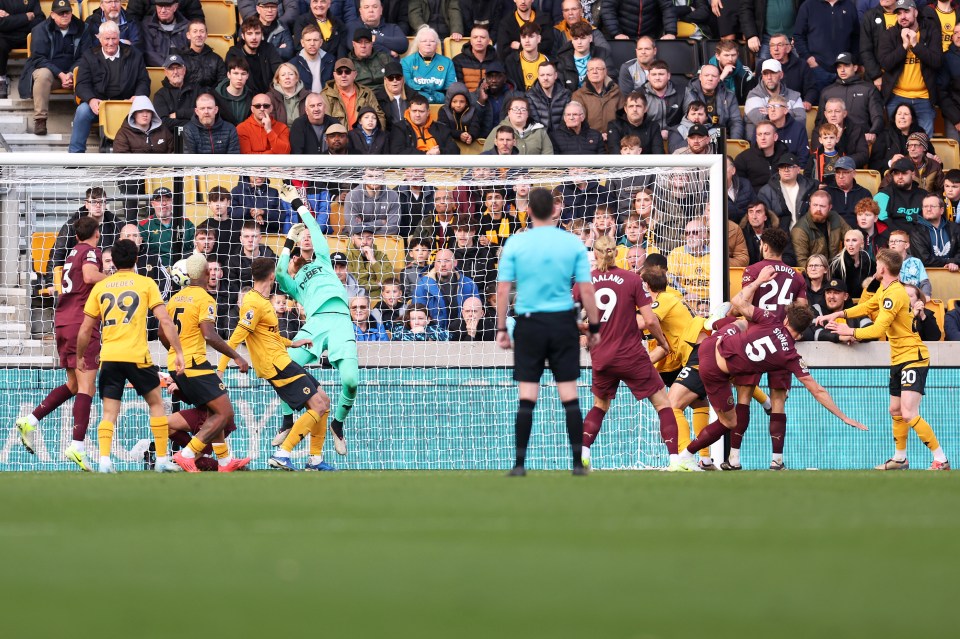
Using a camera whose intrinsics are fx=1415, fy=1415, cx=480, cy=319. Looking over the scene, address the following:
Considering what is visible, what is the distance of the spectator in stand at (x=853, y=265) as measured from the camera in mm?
15133

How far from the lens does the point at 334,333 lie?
41.5 feet

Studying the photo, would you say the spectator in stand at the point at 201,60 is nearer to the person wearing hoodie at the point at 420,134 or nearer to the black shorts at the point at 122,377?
the person wearing hoodie at the point at 420,134

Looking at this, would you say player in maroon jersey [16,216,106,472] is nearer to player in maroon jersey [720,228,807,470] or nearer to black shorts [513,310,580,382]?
black shorts [513,310,580,382]

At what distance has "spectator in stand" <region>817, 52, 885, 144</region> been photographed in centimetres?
1762

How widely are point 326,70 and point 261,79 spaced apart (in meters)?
0.83

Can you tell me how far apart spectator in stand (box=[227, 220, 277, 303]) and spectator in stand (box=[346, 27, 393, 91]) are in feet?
10.8

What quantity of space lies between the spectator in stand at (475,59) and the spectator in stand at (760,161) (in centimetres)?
335

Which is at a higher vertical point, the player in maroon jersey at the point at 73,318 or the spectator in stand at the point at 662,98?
the spectator in stand at the point at 662,98

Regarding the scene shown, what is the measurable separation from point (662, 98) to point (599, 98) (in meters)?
0.78

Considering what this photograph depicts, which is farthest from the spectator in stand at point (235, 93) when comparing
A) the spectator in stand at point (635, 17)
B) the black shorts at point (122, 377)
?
the black shorts at point (122, 377)

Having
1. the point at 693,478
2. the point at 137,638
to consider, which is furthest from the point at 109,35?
the point at 137,638

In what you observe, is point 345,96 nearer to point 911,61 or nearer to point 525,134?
point 525,134

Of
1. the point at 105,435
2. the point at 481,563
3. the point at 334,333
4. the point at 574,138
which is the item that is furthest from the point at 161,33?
the point at 481,563

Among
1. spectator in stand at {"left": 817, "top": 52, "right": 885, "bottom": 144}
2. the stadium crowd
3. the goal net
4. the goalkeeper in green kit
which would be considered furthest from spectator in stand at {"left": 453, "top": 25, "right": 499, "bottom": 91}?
the goalkeeper in green kit
